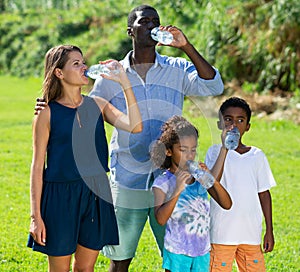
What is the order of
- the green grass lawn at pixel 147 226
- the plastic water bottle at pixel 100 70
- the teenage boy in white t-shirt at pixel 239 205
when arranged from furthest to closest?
the green grass lawn at pixel 147 226 < the teenage boy in white t-shirt at pixel 239 205 < the plastic water bottle at pixel 100 70

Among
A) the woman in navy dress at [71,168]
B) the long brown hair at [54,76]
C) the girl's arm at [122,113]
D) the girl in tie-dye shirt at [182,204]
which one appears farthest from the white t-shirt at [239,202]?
the long brown hair at [54,76]

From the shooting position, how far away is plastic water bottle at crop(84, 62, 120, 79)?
3729 mm

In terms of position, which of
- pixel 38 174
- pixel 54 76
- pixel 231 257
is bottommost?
pixel 231 257

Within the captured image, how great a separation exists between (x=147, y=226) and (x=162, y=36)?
3112 mm

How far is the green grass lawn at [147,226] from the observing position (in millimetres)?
5461

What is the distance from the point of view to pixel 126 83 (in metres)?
3.82

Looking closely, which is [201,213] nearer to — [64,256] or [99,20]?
[64,256]

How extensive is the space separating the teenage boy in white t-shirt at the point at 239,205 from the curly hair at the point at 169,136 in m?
0.25

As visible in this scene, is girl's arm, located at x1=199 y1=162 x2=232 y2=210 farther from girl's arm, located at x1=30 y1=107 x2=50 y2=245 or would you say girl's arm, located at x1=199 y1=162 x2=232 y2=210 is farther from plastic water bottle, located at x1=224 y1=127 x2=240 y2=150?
girl's arm, located at x1=30 y1=107 x2=50 y2=245

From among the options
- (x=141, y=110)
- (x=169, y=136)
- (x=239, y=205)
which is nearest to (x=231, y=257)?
(x=239, y=205)

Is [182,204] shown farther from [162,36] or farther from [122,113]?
[162,36]

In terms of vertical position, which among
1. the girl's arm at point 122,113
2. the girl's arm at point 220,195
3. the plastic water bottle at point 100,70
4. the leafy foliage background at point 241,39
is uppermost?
the leafy foliage background at point 241,39

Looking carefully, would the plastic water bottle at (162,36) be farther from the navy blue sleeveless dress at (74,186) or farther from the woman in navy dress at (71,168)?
the navy blue sleeveless dress at (74,186)

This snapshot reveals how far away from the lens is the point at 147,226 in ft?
21.7
